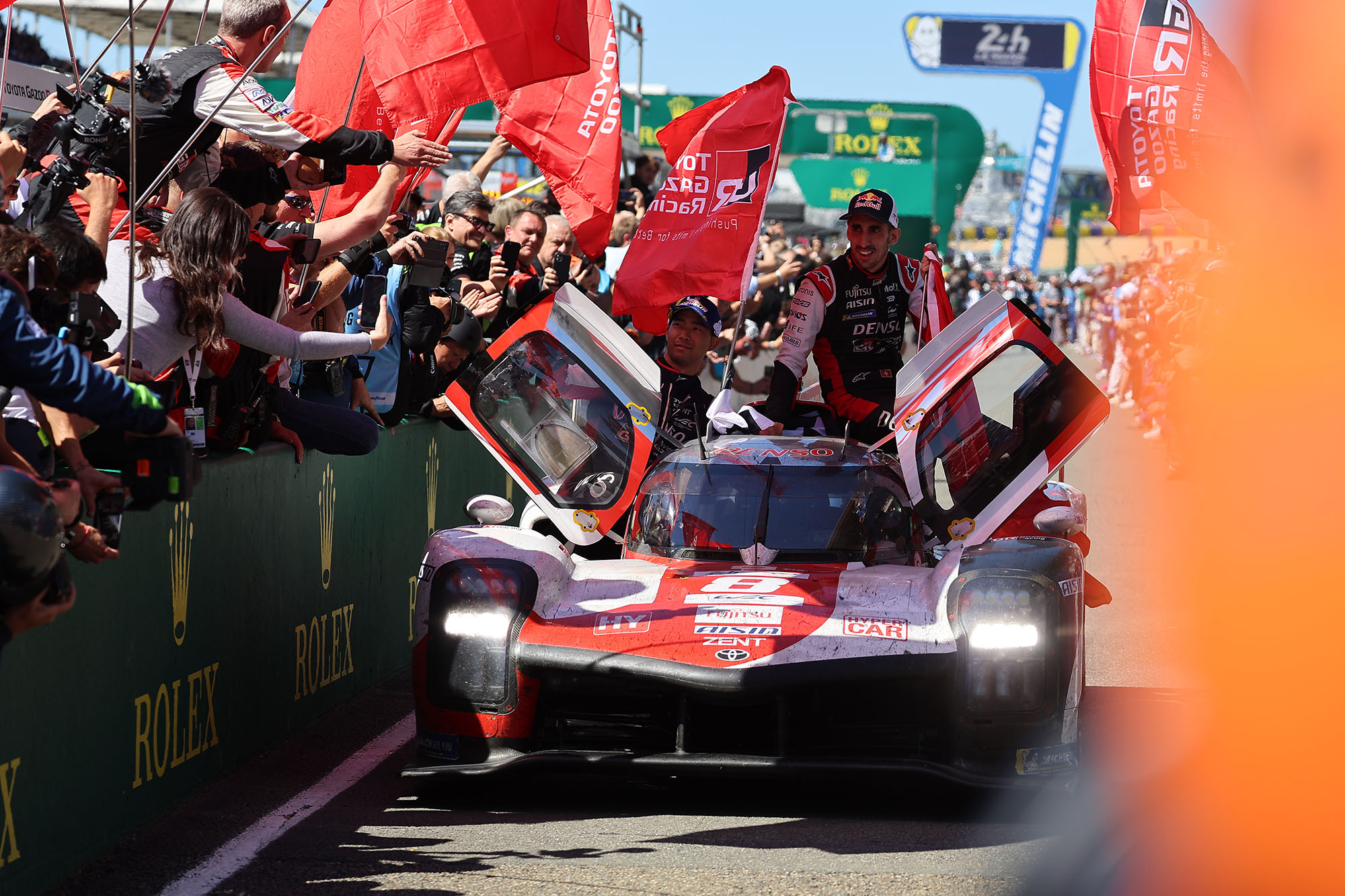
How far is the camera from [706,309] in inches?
347

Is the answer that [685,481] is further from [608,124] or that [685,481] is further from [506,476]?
[506,476]

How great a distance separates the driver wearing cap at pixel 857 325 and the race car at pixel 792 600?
1.32m

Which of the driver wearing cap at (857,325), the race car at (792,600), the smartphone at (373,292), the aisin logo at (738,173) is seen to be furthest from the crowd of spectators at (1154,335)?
the smartphone at (373,292)

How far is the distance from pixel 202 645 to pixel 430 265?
107 inches

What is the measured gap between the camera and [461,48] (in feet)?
26.5

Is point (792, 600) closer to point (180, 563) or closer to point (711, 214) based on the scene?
point (180, 563)

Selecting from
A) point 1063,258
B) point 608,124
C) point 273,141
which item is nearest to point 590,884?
point 273,141

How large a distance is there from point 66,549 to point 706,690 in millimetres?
2085

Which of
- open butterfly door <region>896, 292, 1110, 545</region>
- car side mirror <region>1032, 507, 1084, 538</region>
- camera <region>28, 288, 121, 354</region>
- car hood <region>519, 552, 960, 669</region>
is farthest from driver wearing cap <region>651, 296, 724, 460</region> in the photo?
camera <region>28, 288, 121, 354</region>

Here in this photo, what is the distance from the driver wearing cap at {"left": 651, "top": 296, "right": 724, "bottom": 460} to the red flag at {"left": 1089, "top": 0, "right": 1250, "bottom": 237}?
8.42ft

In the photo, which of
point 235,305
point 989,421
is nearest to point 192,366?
point 235,305

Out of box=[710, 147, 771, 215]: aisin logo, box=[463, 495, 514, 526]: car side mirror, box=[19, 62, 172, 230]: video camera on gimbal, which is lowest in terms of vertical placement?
box=[463, 495, 514, 526]: car side mirror

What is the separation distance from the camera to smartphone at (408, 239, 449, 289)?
842cm

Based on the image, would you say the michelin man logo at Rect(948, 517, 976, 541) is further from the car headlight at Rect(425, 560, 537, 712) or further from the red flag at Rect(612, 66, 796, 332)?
the red flag at Rect(612, 66, 796, 332)
